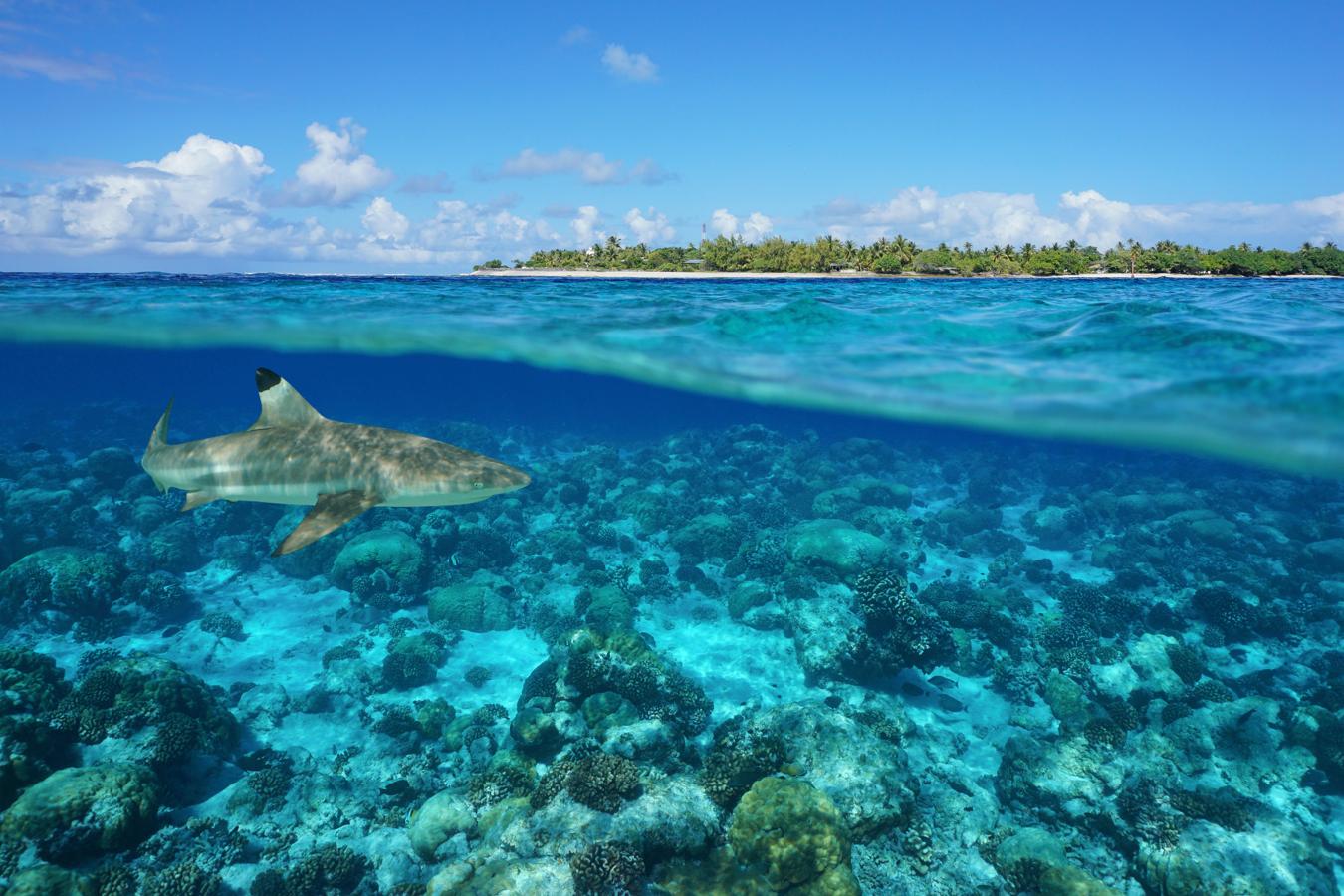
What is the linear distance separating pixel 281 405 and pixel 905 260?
52.5 metres

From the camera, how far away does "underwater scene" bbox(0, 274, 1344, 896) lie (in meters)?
6.81

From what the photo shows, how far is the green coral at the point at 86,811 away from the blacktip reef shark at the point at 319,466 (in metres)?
3.27

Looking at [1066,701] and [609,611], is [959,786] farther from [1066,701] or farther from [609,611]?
[609,611]

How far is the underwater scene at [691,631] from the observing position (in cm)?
681

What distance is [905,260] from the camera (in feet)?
169

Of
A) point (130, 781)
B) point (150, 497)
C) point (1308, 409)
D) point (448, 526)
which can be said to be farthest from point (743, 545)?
point (150, 497)

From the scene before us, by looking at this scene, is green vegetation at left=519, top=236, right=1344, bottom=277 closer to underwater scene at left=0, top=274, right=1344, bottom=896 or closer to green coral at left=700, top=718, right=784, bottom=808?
underwater scene at left=0, top=274, right=1344, bottom=896

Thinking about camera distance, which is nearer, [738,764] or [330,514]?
[330,514]

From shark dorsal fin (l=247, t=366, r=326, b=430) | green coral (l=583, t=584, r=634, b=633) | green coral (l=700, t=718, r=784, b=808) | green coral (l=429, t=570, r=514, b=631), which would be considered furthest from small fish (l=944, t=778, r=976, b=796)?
shark dorsal fin (l=247, t=366, r=326, b=430)

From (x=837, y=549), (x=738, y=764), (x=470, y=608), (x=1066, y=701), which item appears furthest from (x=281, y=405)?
(x=1066, y=701)

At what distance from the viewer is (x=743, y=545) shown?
15.7 m

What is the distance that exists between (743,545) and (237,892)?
11.3m

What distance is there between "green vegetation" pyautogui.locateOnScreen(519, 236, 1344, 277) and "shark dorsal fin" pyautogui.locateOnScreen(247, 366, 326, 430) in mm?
43331

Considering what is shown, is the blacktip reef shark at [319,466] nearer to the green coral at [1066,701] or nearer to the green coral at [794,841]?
the green coral at [794,841]
